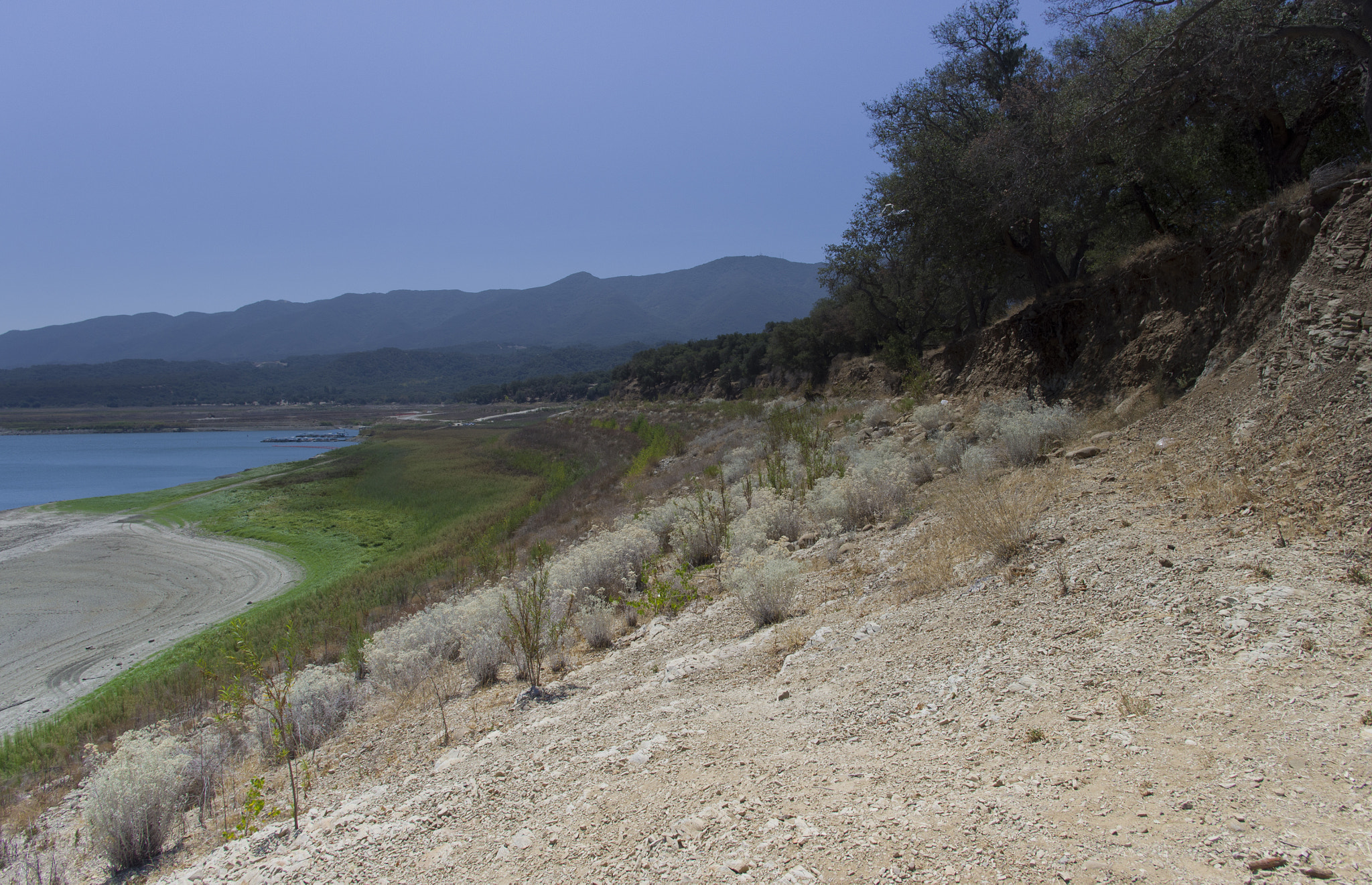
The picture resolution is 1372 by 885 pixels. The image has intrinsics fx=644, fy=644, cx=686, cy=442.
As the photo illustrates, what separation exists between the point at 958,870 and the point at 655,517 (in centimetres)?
1096

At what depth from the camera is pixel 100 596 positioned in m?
21.8

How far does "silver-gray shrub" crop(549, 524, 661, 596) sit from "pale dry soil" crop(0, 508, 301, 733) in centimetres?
1225

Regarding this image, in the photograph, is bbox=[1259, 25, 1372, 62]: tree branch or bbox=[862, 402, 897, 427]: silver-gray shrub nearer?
bbox=[1259, 25, 1372, 62]: tree branch

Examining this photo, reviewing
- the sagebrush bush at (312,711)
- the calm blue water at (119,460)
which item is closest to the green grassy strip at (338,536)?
the sagebrush bush at (312,711)

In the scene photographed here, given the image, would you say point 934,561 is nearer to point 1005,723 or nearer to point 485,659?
point 1005,723

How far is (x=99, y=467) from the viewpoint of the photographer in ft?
210

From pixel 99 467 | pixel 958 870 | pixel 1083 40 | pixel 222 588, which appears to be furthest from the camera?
pixel 99 467

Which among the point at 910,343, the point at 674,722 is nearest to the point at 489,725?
the point at 674,722

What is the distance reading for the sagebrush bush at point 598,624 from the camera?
766 cm

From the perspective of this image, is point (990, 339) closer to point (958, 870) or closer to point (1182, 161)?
point (1182, 161)

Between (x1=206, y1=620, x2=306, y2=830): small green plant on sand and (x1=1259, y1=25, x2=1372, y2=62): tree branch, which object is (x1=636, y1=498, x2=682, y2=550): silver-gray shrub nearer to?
(x1=206, y1=620, x2=306, y2=830): small green plant on sand

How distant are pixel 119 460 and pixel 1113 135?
92973mm

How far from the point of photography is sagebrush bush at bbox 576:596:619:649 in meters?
7.66

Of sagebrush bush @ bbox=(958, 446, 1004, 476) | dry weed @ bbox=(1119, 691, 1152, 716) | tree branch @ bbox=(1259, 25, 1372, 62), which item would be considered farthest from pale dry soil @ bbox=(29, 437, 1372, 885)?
tree branch @ bbox=(1259, 25, 1372, 62)
